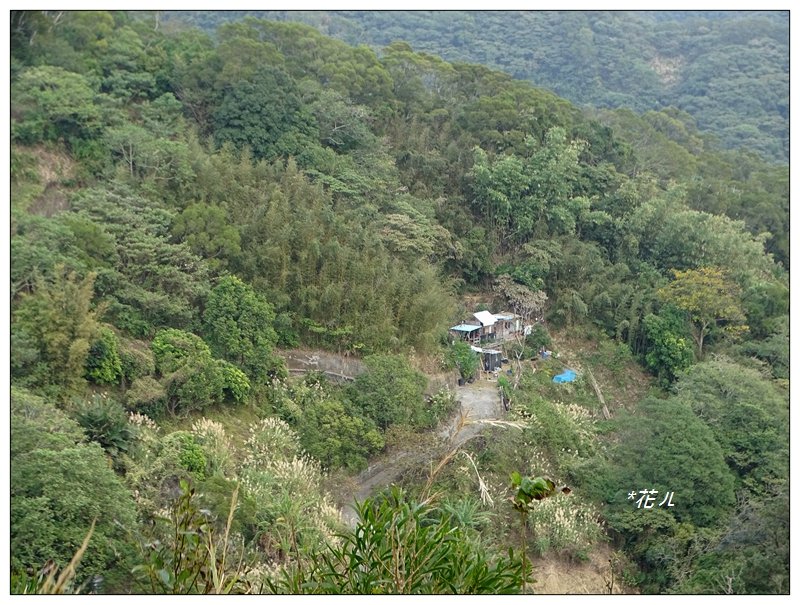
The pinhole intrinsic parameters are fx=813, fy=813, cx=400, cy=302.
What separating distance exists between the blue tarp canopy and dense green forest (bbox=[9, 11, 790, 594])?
0.14m

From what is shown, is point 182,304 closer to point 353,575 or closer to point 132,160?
point 132,160

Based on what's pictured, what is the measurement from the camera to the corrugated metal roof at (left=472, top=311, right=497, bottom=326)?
38.5ft

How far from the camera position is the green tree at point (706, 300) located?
12.1m

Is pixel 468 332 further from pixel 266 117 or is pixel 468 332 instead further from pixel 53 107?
pixel 53 107

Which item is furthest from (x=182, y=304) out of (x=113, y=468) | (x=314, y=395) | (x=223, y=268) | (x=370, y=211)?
(x=370, y=211)

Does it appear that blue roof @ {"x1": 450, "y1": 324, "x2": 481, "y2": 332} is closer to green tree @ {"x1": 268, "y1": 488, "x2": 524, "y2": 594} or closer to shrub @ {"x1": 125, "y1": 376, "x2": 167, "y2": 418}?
shrub @ {"x1": 125, "y1": 376, "x2": 167, "y2": 418}

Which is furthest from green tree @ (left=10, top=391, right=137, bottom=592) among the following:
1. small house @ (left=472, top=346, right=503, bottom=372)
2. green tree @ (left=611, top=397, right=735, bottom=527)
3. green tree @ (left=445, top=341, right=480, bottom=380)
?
small house @ (left=472, top=346, right=503, bottom=372)

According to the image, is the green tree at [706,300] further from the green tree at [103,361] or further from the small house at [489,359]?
the green tree at [103,361]

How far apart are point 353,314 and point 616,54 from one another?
1926 cm

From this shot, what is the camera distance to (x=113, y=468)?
674 cm

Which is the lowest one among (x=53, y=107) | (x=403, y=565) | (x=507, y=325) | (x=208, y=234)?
(x=507, y=325)

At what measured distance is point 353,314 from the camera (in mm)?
9961

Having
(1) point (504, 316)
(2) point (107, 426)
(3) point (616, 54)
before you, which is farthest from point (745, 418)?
(3) point (616, 54)

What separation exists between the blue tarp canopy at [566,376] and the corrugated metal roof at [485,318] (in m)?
1.21
